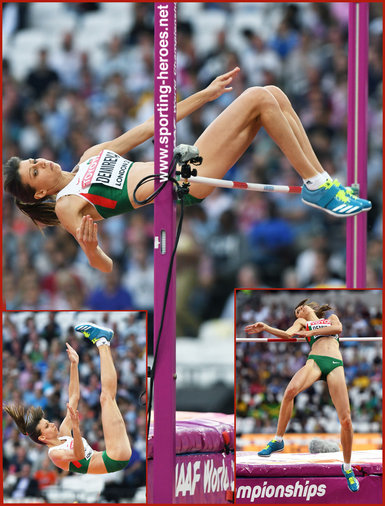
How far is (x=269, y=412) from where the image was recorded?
316 cm

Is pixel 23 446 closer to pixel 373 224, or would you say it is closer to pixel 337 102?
pixel 373 224

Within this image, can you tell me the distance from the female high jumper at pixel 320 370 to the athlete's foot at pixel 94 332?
68 centimetres

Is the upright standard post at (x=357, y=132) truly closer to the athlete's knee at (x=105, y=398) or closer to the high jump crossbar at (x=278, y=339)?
the high jump crossbar at (x=278, y=339)

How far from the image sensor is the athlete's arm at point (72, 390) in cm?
294

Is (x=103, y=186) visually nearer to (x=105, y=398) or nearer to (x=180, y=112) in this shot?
(x=180, y=112)

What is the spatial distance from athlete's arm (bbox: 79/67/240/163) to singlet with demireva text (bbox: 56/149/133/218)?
0.61ft

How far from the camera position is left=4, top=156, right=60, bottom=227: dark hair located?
335cm

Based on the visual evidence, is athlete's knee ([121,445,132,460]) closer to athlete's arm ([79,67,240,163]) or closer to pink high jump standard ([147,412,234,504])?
pink high jump standard ([147,412,234,504])

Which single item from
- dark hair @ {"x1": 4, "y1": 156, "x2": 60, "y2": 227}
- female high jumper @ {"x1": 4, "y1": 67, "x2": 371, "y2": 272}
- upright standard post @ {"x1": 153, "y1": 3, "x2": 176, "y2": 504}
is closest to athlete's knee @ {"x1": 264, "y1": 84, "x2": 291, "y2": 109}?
female high jumper @ {"x1": 4, "y1": 67, "x2": 371, "y2": 272}

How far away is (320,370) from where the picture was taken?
123 inches

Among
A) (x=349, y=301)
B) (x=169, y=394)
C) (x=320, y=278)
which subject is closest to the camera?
(x=169, y=394)

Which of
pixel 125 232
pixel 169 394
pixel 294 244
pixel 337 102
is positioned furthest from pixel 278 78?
pixel 169 394

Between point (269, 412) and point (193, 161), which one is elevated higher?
point (193, 161)

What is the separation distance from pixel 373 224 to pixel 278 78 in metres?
1.60
